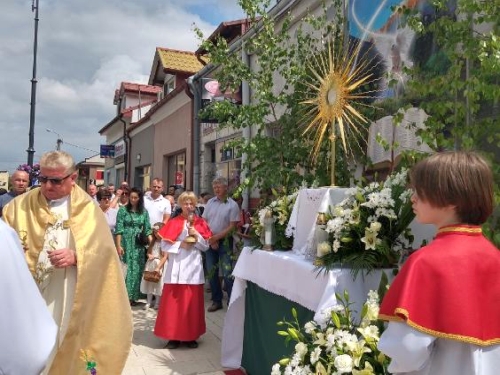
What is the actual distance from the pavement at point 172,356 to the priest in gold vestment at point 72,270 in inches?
65.8

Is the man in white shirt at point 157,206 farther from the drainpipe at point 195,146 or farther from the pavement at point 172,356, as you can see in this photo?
the drainpipe at point 195,146

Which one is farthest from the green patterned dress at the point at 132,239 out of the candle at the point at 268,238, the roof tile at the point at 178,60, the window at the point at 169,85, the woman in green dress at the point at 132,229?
the window at the point at 169,85

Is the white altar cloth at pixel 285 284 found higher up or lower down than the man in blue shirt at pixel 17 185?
lower down

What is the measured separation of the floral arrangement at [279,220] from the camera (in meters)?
4.14

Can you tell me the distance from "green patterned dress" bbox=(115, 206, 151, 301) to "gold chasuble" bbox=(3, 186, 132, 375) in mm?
3807

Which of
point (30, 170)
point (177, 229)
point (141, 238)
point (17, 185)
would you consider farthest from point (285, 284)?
point (30, 170)

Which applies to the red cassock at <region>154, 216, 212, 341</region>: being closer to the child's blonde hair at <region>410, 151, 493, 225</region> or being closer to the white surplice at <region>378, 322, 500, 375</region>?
the white surplice at <region>378, 322, 500, 375</region>

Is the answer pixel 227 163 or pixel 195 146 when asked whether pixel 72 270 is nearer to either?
pixel 227 163

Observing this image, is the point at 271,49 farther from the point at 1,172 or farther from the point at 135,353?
the point at 1,172

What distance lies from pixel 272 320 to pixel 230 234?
9.20 feet

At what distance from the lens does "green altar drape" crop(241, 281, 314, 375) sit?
141 inches

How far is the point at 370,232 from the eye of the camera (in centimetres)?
295

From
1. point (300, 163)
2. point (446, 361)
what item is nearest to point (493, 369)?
point (446, 361)

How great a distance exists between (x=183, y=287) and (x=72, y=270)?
2.41m
